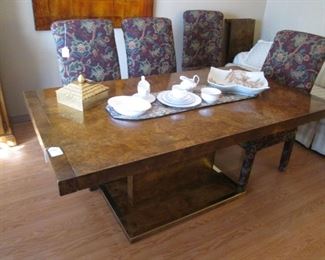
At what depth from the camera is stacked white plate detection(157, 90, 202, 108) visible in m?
1.55

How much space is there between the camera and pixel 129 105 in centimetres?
143

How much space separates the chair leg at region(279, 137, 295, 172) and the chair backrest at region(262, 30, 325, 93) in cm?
40

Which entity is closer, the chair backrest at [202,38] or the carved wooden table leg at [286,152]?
the carved wooden table leg at [286,152]

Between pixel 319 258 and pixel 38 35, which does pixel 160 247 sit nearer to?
pixel 319 258

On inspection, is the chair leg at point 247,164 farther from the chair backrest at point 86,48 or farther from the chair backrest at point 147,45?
the chair backrest at point 86,48

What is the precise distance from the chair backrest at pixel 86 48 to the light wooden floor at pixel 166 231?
77 centimetres

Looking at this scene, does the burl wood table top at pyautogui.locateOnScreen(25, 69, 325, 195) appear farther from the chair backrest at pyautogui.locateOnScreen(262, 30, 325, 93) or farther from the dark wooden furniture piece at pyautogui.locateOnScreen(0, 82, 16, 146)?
the dark wooden furniture piece at pyautogui.locateOnScreen(0, 82, 16, 146)

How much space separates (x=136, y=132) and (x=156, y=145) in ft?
0.45

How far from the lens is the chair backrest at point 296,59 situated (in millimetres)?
2043

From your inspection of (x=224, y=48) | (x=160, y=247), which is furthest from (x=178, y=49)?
(x=160, y=247)

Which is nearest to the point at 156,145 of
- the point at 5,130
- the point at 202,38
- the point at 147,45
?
the point at 147,45

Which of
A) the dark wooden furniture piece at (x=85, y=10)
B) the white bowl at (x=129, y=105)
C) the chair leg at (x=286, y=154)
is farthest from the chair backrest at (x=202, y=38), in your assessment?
the white bowl at (x=129, y=105)

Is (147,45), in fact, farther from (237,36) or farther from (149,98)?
(237,36)

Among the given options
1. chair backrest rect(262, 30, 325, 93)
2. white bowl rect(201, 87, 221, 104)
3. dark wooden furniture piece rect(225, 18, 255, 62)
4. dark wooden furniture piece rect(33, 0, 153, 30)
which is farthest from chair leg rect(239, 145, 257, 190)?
dark wooden furniture piece rect(225, 18, 255, 62)
